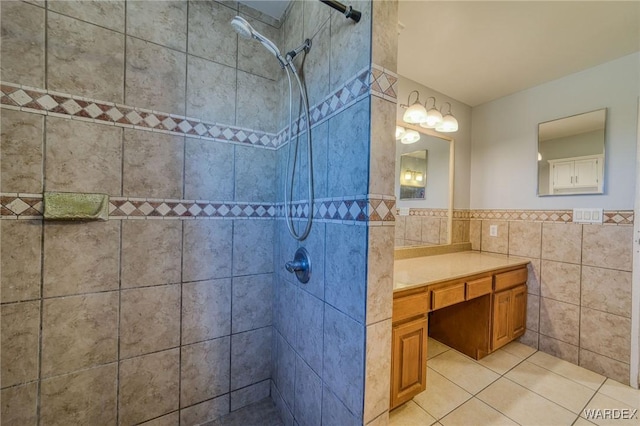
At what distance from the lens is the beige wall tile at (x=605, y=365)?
5.44 feet

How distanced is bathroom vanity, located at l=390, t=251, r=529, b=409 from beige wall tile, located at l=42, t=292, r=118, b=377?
1.39 meters

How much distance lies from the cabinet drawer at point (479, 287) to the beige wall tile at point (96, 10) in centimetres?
246

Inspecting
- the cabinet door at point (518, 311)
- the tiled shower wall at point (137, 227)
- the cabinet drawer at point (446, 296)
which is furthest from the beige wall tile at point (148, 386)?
the cabinet door at point (518, 311)

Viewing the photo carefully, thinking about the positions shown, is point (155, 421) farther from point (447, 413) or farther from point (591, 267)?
point (591, 267)

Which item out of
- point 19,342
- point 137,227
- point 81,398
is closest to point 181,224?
point 137,227

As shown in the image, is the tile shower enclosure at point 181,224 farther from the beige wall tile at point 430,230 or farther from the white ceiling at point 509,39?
the beige wall tile at point 430,230

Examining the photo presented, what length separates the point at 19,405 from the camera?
97 centimetres

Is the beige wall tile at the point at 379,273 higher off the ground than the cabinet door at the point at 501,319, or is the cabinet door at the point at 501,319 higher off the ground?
the beige wall tile at the point at 379,273

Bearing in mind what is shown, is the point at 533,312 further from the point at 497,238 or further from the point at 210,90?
the point at 210,90

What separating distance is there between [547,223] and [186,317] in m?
2.83

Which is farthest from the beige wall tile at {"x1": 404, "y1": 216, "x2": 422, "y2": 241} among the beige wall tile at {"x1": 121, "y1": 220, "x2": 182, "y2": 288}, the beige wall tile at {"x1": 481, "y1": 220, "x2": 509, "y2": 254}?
the beige wall tile at {"x1": 121, "y1": 220, "x2": 182, "y2": 288}

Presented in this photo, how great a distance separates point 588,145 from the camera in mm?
1864

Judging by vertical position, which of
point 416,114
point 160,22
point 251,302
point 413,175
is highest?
point 160,22

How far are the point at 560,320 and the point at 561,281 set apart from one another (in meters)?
0.32
